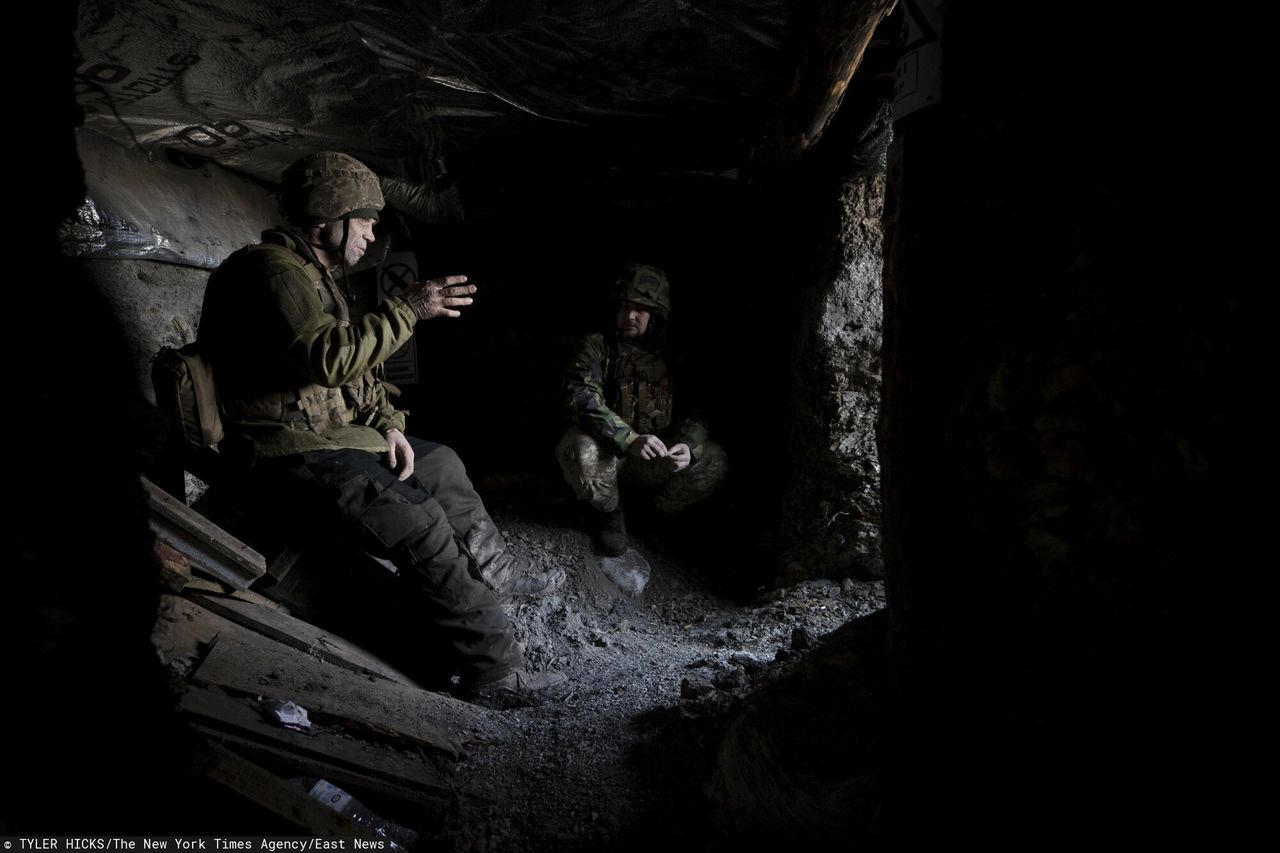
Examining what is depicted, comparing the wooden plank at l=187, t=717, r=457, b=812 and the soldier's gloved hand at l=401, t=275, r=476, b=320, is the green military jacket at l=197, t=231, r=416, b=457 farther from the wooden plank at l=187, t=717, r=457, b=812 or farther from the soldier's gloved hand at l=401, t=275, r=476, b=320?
the wooden plank at l=187, t=717, r=457, b=812

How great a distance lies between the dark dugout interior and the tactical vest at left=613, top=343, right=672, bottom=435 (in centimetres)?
303

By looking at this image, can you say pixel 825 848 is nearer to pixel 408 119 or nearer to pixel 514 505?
pixel 514 505

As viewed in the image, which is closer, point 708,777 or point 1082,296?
point 1082,296

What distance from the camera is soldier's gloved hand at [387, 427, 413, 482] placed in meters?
2.82

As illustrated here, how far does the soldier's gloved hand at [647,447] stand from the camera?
3854 mm

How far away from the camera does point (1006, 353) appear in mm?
875

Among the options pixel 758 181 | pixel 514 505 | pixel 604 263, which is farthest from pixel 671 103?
pixel 514 505

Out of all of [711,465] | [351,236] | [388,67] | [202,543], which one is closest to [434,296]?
[351,236]

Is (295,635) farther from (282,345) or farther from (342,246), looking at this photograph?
(342,246)

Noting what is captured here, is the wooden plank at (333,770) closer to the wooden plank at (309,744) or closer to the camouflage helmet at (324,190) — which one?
the wooden plank at (309,744)

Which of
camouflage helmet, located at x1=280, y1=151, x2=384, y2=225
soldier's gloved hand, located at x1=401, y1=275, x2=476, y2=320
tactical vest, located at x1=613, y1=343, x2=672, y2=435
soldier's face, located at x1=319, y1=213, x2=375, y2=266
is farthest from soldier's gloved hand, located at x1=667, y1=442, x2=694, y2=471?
camouflage helmet, located at x1=280, y1=151, x2=384, y2=225

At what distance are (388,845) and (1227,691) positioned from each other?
1792mm

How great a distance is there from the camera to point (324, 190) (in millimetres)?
2623

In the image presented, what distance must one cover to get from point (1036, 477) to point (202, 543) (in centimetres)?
295
